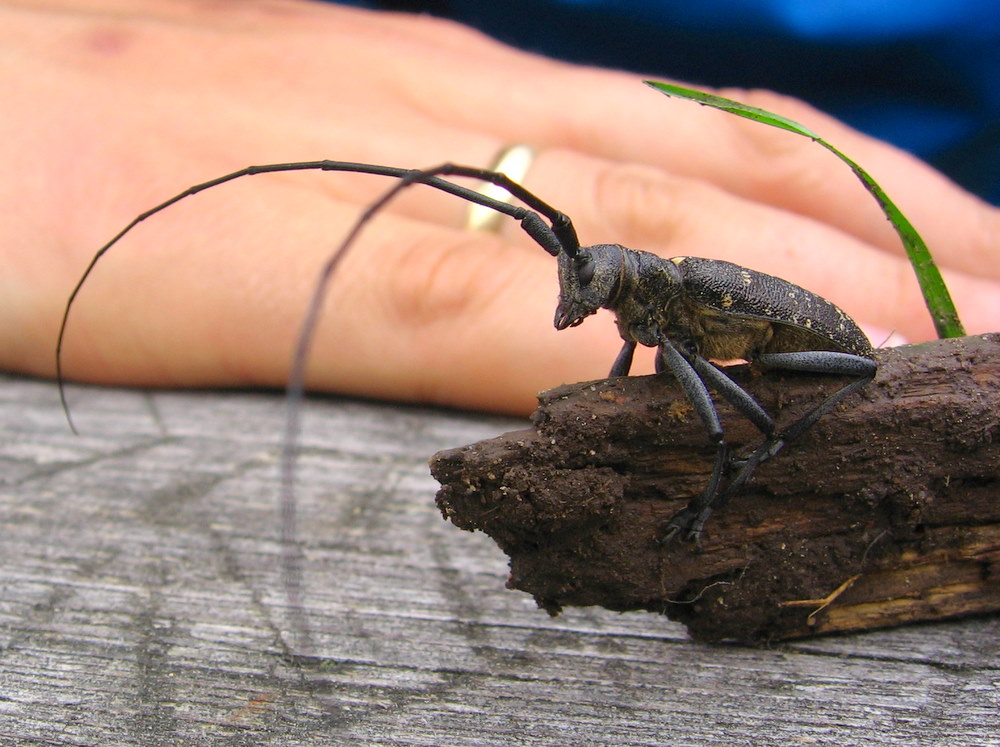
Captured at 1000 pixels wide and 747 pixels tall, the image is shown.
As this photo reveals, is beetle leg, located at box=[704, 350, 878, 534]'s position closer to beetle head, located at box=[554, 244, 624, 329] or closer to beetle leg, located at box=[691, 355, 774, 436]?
beetle leg, located at box=[691, 355, 774, 436]

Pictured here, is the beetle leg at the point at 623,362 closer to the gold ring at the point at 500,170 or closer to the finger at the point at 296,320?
the finger at the point at 296,320

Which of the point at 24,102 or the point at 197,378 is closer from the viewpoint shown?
the point at 197,378

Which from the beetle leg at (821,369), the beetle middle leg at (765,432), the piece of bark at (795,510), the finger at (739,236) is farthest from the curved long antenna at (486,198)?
the finger at (739,236)

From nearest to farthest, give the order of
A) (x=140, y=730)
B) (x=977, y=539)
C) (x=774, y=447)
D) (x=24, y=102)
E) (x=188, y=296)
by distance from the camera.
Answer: (x=140, y=730), (x=774, y=447), (x=977, y=539), (x=188, y=296), (x=24, y=102)

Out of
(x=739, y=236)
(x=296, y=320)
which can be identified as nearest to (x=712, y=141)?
(x=739, y=236)

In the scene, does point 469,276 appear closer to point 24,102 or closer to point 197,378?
point 197,378

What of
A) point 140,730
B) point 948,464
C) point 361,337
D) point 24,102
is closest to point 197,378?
point 361,337

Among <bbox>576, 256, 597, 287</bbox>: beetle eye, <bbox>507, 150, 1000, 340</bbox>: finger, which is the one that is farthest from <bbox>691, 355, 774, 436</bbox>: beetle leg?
<bbox>507, 150, 1000, 340</bbox>: finger

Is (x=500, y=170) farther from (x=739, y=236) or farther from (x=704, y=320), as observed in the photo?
(x=704, y=320)
